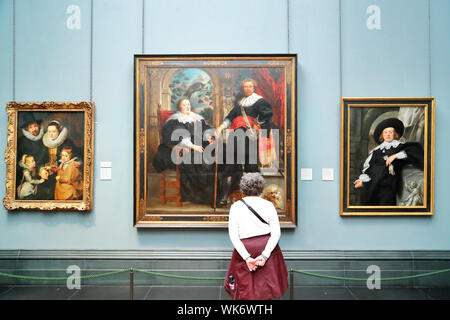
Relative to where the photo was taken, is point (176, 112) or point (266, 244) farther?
point (176, 112)

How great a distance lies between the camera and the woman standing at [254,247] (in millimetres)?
3484

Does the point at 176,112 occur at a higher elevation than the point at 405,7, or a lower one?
lower

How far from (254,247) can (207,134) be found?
261 cm

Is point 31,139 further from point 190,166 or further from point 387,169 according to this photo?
point 387,169

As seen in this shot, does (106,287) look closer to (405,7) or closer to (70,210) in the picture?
(70,210)

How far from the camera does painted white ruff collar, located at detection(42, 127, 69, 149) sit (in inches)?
219

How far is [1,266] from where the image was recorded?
5.59m

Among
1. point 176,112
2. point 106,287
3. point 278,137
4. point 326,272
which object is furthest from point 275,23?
point 106,287

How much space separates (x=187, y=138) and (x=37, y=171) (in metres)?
3.06

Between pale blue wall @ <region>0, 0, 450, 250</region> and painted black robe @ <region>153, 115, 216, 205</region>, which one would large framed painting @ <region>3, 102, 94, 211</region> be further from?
painted black robe @ <region>153, 115, 216, 205</region>

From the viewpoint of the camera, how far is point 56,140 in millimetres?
5551

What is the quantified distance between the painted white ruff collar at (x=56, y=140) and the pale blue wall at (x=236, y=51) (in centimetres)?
63

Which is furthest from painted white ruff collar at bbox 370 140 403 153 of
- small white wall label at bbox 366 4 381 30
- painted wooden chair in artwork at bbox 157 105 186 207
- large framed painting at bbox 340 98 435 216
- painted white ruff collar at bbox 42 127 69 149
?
painted white ruff collar at bbox 42 127 69 149

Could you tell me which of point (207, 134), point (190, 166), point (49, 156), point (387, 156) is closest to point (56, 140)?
point (49, 156)
